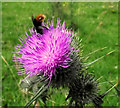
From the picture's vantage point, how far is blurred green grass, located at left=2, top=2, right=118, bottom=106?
2992 millimetres

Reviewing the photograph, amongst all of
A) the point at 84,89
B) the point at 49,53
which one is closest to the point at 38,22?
the point at 49,53

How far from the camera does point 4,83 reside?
12.4 feet

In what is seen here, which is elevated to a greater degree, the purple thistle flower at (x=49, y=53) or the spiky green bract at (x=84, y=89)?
the purple thistle flower at (x=49, y=53)

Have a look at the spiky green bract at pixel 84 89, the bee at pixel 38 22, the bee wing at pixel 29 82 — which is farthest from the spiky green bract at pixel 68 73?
the bee at pixel 38 22

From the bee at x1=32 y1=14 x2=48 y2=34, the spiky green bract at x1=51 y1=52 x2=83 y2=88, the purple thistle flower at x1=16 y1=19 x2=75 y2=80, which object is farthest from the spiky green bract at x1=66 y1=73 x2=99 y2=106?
the bee at x1=32 y1=14 x2=48 y2=34

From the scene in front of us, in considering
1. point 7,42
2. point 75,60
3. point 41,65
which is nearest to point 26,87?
point 41,65

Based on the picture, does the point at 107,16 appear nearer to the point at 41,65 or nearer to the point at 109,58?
the point at 109,58

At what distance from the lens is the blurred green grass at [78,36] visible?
9.82 feet

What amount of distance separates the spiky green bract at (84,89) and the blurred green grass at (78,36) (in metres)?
0.14

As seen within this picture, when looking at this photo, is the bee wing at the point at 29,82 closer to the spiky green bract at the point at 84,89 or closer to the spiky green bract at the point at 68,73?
the spiky green bract at the point at 68,73

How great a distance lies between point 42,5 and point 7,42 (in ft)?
6.88

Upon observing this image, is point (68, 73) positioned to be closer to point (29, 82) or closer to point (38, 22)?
point (29, 82)

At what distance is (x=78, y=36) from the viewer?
201 cm

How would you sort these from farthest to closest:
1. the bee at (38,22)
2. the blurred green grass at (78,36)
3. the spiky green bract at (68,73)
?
the blurred green grass at (78,36) < the spiky green bract at (68,73) < the bee at (38,22)
